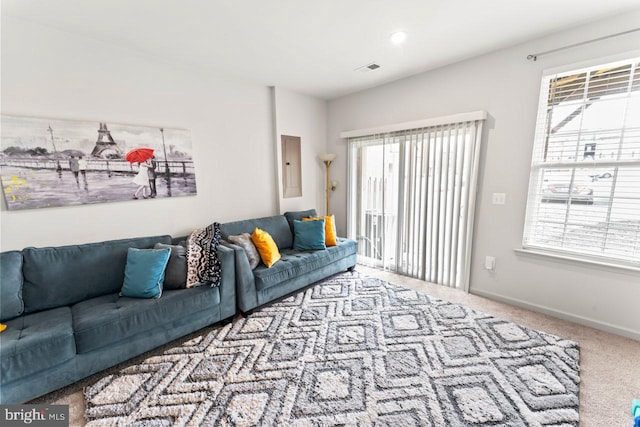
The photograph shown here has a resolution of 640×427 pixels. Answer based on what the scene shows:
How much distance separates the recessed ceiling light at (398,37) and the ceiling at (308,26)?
0.17ft

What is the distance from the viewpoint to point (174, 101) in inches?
111

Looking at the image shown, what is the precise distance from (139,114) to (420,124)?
3.07m

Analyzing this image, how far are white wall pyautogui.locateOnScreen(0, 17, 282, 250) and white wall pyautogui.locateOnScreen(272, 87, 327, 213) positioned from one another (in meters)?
0.15

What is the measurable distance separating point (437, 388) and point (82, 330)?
2.29 m

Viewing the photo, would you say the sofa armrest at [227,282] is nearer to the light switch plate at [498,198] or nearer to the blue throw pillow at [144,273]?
the blue throw pillow at [144,273]

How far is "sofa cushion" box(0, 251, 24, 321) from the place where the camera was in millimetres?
1746

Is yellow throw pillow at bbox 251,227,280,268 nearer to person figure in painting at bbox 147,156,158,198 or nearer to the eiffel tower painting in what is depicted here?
person figure in painting at bbox 147,156,158,198

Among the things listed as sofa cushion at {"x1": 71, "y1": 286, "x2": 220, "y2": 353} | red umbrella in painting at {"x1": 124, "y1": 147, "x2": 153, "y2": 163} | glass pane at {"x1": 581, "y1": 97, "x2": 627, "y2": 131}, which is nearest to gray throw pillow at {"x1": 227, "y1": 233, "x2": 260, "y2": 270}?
sofa cushion at {"x1": 71, "y1": 286, "x2": 220, "y2": 353}

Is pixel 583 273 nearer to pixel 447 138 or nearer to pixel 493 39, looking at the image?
pixel 447 138

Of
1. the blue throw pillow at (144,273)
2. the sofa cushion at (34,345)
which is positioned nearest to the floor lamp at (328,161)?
the blue throw pillow at (144,273)

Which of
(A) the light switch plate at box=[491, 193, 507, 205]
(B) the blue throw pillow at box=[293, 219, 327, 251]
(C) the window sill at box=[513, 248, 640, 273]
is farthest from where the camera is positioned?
(B) the blue throw pillow at box=[293, 219, 327, 251]

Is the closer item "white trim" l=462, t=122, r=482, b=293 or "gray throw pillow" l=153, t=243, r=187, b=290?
"gray throw pillow" l=153, t=243, r=187, b=290

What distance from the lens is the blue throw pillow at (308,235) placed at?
3.34m

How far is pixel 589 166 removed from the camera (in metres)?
2.29
